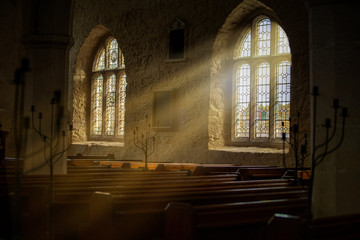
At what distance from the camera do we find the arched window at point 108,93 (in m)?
13.8

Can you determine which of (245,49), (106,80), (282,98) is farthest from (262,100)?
(106,80)

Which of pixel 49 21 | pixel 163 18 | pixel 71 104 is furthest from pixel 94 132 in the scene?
pixel 49 21

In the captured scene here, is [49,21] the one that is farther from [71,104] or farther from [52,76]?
[71,104]

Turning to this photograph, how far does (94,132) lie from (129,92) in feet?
8.72

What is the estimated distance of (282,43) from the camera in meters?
10.5

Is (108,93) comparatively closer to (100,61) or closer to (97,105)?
(97,105)

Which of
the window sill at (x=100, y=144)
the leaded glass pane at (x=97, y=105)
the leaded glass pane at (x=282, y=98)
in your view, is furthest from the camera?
the leaded glass pane at (x=97, y=105)

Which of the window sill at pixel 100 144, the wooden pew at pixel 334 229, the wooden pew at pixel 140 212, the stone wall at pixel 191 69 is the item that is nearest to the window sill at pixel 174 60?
the stone wall at pixel 191 69

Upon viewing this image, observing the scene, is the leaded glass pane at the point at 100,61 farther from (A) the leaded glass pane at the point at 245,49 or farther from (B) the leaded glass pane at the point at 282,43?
(B) the leaded glass pane at the point at 282,43

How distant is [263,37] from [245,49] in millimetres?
550

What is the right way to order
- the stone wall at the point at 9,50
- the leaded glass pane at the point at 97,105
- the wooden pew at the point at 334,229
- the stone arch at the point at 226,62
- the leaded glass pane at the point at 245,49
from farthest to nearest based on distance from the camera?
the leaded glass pane at the point at 97,105 < the leaded glass pane at the point at 245,49 < the stone wall at the point at 9,50 < the stone arch at the point at 226,62 < the wooden pew at the point at 334,229

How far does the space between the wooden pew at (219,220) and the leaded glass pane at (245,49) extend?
8.12 m

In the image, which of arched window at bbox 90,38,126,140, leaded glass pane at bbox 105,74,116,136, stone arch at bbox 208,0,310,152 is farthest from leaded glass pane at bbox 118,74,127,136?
stone arch at bbox 208,0,310,152

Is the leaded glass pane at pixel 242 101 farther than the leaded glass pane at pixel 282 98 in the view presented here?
Yes
